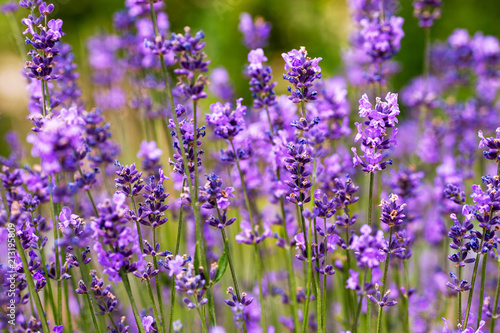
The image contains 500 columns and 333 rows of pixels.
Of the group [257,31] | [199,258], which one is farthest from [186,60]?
[257,31]

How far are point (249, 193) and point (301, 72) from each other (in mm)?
1123

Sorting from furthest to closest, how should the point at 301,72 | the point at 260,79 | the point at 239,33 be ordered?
the point at 239,33, the point at 260,79, the point at 301,72

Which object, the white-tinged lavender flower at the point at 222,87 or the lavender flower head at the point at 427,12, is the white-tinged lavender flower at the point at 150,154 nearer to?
the white-tinged lavender flower at the point at 222,87

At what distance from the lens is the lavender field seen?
164cm

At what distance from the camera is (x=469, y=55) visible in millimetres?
3260

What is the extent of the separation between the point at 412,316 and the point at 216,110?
1.96 metres

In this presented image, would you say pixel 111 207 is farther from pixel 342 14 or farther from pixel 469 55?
pixel 342 14

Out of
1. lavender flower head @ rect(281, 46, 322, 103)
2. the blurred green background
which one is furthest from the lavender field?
the blurred green background

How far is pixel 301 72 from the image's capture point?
175 centimetres

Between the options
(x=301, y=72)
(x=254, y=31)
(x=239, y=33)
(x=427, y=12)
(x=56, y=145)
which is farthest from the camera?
(x=239, y=33)

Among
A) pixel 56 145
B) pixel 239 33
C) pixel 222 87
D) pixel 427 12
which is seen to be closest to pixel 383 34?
pixel 427 12

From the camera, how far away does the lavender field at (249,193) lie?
5.38 feet

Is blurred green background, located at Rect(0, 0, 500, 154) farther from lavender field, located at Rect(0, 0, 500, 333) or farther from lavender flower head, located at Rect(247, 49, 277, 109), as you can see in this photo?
lavender flower head, located at Rect(247, 49, 277, 109)

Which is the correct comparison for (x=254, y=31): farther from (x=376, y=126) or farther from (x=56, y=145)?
(x=56, y=145)
